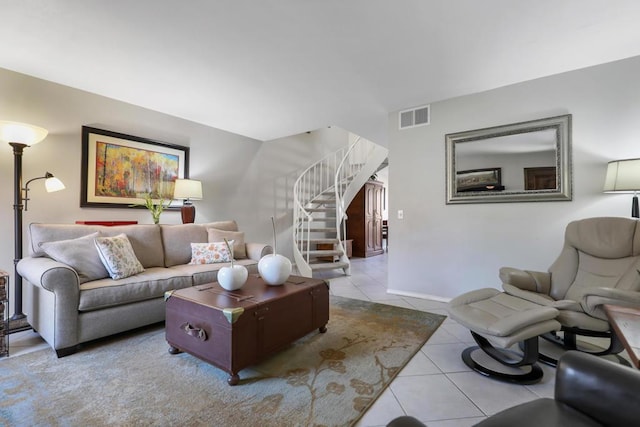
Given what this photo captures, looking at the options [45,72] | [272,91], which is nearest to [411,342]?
[272,91]

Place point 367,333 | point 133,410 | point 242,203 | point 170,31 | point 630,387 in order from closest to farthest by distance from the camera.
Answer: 1. point 630,387
2. point 133,410
3. point 170,31
4. point 367,333
5. point 242,203

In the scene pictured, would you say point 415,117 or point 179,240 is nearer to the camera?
point 179,240

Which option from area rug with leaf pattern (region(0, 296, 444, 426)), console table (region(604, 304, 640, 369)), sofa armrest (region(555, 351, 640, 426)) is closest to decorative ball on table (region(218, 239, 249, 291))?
area rug with leaf pattern (region(0, 296, 444, 426))

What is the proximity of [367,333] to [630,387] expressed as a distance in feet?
5.87

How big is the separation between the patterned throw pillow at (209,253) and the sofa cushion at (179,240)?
97 mm

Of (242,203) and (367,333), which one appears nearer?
(367,333)

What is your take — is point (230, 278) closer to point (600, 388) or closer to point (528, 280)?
point (600, 388)

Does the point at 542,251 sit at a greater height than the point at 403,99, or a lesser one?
lesser

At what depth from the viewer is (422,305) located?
10.7 ft

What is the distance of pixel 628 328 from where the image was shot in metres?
1.13

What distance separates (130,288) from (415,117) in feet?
11.7

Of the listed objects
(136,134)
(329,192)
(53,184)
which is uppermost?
(136,134)

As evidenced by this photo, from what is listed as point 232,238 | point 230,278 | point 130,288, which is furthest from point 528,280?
point 130,288

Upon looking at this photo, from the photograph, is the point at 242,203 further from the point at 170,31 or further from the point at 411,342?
the point at 411,342
